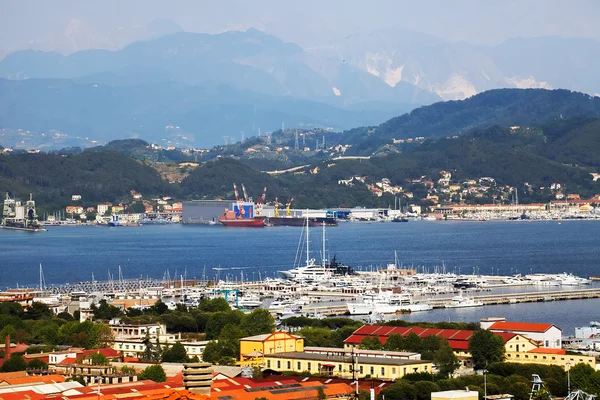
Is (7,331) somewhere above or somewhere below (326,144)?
below

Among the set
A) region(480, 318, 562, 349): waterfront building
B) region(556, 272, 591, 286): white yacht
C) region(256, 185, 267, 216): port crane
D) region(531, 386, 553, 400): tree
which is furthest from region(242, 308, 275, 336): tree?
region(256, 185, 267, 216): port crane

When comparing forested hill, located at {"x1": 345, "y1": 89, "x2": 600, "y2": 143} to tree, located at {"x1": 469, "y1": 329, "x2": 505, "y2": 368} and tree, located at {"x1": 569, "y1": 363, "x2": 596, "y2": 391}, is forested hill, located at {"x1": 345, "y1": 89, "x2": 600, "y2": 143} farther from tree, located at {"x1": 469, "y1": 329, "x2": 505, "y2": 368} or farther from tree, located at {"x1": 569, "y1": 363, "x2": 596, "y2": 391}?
tree, located at {"x1": 569, "y1": 363, "x2": 596, "y2": 391}

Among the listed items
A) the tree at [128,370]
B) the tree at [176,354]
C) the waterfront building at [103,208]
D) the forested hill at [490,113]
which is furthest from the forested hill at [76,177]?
the tree at [128,370]

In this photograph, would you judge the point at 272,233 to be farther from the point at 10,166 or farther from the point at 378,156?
the point at 378,156

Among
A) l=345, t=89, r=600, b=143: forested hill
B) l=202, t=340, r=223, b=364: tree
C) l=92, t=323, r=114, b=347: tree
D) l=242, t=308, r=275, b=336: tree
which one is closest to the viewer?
l=202, t=340, r=223, b=364: tree

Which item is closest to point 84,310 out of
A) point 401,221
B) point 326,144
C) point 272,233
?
point 272,233

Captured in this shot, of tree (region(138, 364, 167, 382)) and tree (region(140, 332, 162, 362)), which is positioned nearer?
tree (region(138, 364, 167, 382))
